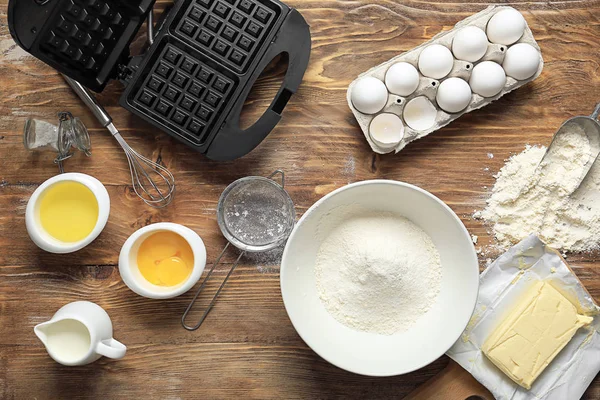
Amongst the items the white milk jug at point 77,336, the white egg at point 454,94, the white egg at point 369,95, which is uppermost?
the white egg at point 454,94

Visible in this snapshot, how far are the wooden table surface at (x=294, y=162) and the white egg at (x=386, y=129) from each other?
46mm

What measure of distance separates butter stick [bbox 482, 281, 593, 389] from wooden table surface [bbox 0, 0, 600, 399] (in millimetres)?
100

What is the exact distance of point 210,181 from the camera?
41.1 inches

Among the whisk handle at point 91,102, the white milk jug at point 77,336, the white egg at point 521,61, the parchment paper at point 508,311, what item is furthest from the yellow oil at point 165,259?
the white egg at point 521,61

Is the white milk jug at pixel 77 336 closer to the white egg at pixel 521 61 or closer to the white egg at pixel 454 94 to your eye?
the white egg at pixel 454 94

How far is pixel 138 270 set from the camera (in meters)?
0.98

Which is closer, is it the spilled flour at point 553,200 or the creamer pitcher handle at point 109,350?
the creamer pitcher handle at point 109,350

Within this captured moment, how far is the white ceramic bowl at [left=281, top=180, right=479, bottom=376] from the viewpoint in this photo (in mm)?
917

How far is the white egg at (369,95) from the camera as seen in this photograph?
0.97 meters

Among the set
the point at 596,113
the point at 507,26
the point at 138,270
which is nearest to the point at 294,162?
the point at 138,270

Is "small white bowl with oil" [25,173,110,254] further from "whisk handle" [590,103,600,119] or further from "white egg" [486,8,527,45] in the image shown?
"whisk handle" [590,103,600,119]

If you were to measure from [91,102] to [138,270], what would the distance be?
1.05ft

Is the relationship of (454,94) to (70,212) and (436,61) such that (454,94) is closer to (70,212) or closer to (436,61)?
(436,61)

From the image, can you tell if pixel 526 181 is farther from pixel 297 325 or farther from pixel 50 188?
pixel 50 188
